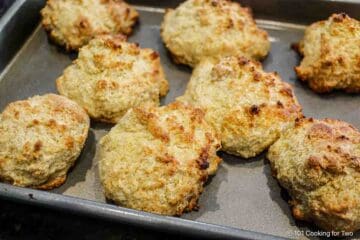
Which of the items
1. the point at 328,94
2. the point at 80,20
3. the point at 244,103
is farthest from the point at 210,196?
the point at 80,20

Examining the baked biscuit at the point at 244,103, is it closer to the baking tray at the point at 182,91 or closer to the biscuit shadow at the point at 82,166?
the baking tray at the point at 182,91

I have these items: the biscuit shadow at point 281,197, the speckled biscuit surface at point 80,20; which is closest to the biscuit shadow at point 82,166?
the speckled biscuit surface at point 80,20

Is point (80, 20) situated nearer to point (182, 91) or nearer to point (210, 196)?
point (182, 91)

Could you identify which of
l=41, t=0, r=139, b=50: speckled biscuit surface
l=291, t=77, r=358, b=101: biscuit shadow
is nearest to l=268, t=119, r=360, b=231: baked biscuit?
l=291, t=77, r=358, b=101: biscuit shadow

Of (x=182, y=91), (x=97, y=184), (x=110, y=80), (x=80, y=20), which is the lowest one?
(x=97, y=184)

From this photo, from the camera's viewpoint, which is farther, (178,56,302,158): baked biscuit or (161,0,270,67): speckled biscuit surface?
(161,0,270,67): speckled biscuit surface

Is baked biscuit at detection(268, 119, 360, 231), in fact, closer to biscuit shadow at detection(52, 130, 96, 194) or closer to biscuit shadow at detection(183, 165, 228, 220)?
biscuit shadow at detection(183, 165, 228, 220)

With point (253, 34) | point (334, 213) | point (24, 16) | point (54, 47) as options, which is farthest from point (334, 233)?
point (24, 16)
